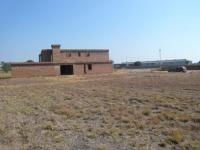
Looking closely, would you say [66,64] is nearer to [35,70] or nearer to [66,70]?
[66,70]

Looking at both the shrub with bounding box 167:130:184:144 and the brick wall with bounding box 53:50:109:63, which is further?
the brick wall with bounding box 53:50:109:63

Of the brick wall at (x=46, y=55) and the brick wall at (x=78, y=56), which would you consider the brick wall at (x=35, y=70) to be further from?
the brick wall at (x=46, y=55)

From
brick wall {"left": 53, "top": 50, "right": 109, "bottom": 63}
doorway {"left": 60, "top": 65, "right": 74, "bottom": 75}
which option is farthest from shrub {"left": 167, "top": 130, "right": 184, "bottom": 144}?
doorway {"left": 60, "top": 65, "right": 74, "bottom": 75}

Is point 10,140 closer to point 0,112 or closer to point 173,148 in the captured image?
point 173,148

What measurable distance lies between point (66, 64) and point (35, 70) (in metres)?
6.75

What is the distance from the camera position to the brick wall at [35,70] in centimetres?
5197

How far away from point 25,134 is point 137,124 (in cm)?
370

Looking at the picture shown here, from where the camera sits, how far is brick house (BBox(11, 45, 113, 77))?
53.1 m

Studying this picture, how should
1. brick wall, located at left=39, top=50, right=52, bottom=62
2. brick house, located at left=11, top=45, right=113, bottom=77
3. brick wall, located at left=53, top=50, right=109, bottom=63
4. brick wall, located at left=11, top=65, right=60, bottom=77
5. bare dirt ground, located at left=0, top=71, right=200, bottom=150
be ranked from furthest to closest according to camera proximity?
brick wall, located at left=39, top=50, right=52, bottom=62 < brick wall, located at left=53, top=50, right=109, bottom=63 < brick house, located at left=11, top=45, right=113, bottom=77 < brick wall, located at left=11, top=65, right=60, bottom=77 < bare dirt ground, located at left=0, top=71, right=200, bottom=150

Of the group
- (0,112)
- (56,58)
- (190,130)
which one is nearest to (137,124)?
(190,130)

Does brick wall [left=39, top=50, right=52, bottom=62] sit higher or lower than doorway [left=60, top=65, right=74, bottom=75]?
higher

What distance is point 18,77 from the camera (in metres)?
51.8

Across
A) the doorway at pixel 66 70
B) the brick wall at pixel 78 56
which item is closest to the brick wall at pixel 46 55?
the brick wall at pixel 78 56

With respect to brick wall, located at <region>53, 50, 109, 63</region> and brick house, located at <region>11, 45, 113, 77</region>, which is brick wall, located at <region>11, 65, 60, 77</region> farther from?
brick wall, located at <region>53, 50, 109, 63</region>
